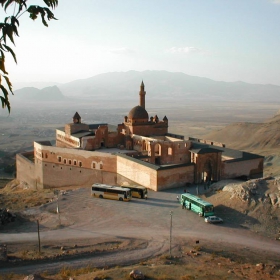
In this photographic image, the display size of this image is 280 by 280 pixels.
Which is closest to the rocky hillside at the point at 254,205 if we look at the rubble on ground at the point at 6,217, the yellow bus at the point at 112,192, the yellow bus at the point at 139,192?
the yellow bus at the point at 139,192

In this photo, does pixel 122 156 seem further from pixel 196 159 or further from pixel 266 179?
pixel 266 179

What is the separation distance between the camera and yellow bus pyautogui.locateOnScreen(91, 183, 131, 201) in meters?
28.5

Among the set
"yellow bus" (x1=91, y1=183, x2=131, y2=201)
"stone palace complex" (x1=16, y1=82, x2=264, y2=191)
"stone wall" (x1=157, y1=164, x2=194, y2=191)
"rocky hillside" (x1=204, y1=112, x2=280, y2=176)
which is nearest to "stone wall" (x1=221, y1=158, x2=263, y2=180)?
"stone palace complex" (x1=16, y1=82, x2=264, y2=191)

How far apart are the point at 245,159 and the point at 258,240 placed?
15771mm

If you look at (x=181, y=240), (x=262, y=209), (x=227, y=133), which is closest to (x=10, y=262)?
(x=181, y=240)

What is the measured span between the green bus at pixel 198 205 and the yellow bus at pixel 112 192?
15.3 ft

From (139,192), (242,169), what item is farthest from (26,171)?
(242,169)

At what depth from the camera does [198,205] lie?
81.4 feet

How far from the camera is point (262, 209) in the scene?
24.0m

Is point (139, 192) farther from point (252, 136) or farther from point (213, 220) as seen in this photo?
point (252, 136)

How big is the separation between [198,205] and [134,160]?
33.5ft

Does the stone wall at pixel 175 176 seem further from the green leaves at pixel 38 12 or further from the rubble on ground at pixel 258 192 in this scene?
the green leaves at pixel 38 12

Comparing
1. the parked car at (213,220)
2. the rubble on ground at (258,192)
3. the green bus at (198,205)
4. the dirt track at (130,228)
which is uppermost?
the rubble on ground at (258,192)

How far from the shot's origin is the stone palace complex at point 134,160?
3269cm
